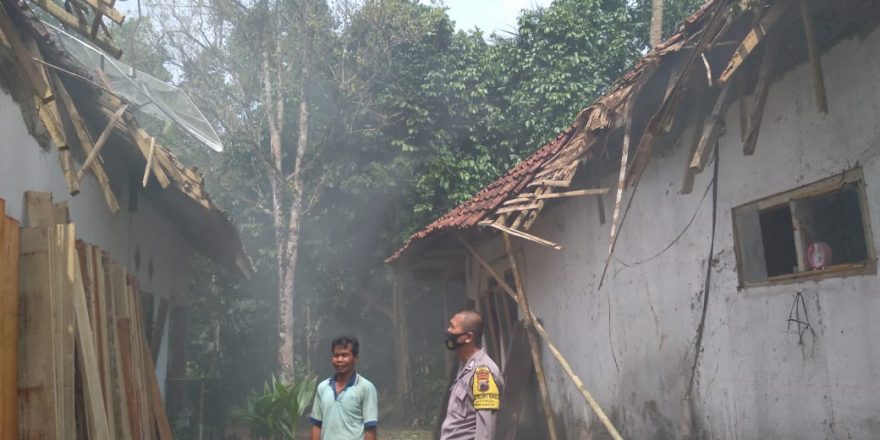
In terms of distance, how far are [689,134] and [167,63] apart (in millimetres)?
15814

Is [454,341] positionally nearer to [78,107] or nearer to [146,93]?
[78,107]

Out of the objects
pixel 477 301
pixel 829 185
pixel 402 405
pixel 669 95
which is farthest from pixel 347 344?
pixel 402 405

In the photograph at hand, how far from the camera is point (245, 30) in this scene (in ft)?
60.8

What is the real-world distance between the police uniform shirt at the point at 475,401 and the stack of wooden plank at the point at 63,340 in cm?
197

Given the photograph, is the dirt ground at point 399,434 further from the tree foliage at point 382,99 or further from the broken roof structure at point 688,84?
the broken roof structure at point 688,84

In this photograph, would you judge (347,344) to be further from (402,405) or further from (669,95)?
(402,405)

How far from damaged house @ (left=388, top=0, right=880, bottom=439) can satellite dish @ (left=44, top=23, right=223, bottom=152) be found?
2.84m

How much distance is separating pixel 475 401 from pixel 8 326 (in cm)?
Answer: 241

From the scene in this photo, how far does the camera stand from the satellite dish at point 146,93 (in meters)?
6.46

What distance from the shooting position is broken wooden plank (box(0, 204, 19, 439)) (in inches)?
137

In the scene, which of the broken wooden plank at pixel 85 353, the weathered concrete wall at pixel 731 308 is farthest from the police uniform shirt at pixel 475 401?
the weathered concrete wall at pixel 731 308

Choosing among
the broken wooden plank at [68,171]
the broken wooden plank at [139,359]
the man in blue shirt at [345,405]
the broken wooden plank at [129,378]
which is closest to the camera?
the broken wooden plank at [68,171]

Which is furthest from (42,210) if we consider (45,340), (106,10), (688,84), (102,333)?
(688,84)

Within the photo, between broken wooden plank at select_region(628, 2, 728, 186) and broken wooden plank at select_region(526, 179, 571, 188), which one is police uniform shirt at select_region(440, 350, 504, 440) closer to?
broken wooden plank at select_region(628, 2, 728, 186)
